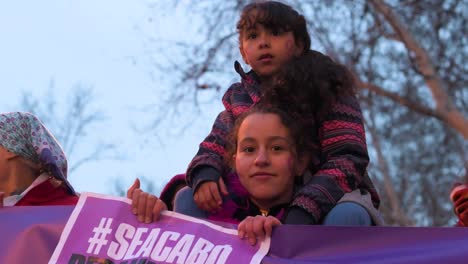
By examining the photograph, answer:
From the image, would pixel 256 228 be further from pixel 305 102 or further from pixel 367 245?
pixel 305 102

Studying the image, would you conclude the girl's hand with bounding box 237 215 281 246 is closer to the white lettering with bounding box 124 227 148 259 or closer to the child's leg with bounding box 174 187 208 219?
the white lettering with bounding box 124 227 148 259

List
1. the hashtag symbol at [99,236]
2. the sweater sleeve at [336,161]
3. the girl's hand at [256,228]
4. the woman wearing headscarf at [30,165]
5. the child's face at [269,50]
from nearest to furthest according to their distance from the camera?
the girl's hand at [256,228] < the hashtag symbol at [99,236] < the sweater sleeve at [336,161] < the child's face at [269,50] < the woman wearing headscarf at [30,165]

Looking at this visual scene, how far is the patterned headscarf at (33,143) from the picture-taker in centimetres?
450

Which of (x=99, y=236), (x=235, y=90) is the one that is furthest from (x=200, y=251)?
(x=235, y=90)

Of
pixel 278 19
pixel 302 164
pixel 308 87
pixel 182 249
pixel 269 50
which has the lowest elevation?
pixel 182 249

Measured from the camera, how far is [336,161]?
3.85 meters

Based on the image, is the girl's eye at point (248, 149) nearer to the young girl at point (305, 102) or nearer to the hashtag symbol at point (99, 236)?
the young girl at point (305, 102)

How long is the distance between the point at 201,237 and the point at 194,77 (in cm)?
1010

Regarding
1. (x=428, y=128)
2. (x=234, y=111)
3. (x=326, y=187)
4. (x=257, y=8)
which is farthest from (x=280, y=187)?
(x=428, y=128)

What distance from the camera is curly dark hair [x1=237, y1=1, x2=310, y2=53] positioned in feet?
14.1

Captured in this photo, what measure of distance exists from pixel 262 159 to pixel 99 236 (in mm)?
Result: 773

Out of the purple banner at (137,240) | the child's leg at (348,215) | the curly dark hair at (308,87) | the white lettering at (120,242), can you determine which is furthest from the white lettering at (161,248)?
the curly dark hair at (308,87)

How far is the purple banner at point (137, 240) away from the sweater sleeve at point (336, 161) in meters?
0.44

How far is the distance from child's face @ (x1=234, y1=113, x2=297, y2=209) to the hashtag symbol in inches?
25.7
